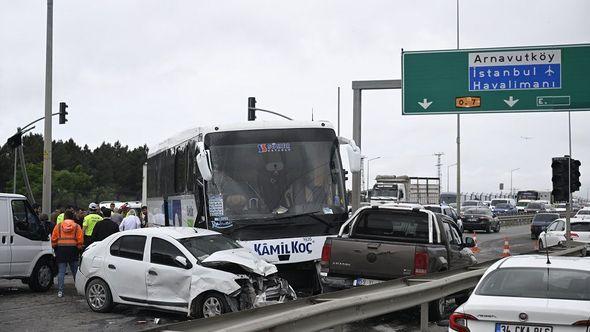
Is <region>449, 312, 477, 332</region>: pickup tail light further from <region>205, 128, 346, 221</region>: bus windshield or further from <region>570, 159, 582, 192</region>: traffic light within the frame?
<region>570, 159, 582, 192</region>: traffic light

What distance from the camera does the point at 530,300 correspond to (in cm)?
698

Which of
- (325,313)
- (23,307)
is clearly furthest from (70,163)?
(325,313)

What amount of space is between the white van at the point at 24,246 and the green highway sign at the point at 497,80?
42.6ft

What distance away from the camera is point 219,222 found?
569 inches

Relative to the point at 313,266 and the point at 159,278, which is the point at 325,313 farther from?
the point at 313,266

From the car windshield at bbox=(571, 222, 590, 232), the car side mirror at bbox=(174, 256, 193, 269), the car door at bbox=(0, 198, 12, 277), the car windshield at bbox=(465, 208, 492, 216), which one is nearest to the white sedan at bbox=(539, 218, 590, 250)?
the car windshield at bbox=(571, 222, 590, 232)

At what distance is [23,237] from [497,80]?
15.5 metres

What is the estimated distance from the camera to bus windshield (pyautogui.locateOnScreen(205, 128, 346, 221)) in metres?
14.6

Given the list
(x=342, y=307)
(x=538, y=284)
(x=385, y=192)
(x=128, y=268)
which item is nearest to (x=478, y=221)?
(x=385, y=192)

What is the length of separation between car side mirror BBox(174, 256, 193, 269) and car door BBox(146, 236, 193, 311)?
0.6 inches

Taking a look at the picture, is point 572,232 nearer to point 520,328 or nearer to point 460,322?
point 460,322

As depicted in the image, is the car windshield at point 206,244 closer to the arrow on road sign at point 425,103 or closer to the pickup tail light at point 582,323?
the pickup tail light at point 582,323

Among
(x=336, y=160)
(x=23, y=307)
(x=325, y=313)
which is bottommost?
(x=23, y=307)

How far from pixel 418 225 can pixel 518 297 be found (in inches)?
229
